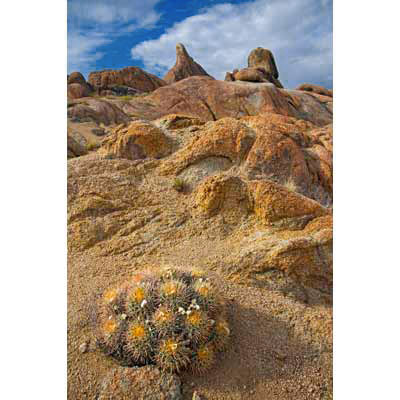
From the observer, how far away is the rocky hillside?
7.84 ft

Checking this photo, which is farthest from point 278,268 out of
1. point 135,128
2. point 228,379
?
point 135,128

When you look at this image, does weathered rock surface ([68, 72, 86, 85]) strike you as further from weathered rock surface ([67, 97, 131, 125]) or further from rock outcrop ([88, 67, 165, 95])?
weathered rock surface ([67, 97, 131, 125])

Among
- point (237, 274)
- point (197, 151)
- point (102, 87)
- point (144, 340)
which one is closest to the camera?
point (144, 340)

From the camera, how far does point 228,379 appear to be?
7.70 ft

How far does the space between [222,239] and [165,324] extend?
150 cm

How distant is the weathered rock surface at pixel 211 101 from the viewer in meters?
14.9

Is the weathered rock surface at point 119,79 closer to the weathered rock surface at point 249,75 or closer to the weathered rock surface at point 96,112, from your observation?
the weathered rock surface at point 249,75

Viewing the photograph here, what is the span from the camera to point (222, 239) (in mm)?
3664

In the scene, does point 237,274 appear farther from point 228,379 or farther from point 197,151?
point 197,151

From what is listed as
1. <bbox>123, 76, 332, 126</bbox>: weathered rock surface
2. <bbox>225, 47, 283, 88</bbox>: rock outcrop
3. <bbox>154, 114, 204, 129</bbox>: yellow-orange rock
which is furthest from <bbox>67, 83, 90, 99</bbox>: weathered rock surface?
→ <bbox>154, 114, 204, 129</bbox>: yellow-orange rock

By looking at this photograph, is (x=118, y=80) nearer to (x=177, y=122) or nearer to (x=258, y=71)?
(x=258, y=71)

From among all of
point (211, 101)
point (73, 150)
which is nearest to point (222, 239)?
point (73, 150)

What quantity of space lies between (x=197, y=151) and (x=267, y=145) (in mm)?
932
